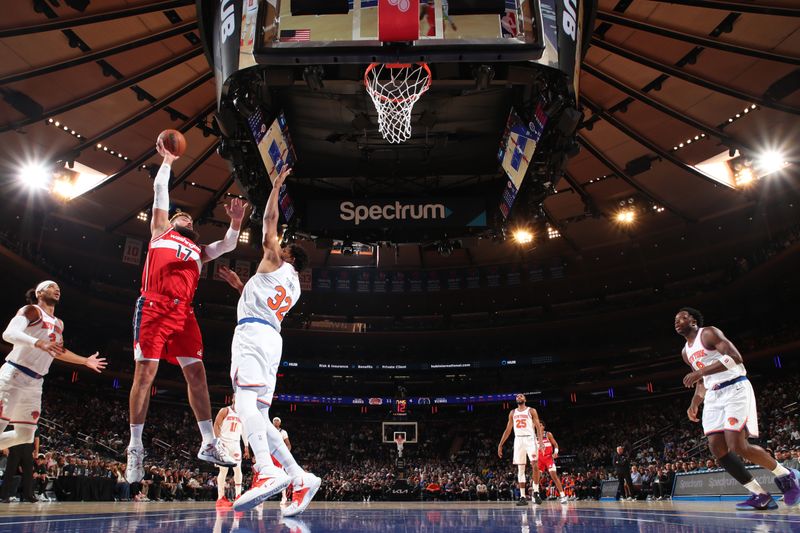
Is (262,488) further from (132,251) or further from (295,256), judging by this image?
(132,251)

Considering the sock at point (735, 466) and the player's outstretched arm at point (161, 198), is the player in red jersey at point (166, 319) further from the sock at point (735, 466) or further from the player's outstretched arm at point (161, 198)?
the sock at point (735, 466)

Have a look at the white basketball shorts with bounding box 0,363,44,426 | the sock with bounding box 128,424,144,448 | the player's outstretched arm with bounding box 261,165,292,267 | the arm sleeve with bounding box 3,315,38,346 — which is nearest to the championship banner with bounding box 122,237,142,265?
the white basketball shorts with bounding box 0,363,44,426

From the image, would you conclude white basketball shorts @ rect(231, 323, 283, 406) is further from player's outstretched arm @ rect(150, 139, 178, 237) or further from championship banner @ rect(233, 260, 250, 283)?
championship banner @ rect(233, 260, 250, 283)

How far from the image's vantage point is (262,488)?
167 inches

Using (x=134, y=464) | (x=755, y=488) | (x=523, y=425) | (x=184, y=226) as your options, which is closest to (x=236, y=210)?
(x=184, y=226)

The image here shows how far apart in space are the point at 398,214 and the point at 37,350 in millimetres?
6470

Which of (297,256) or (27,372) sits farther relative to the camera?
(27,372)

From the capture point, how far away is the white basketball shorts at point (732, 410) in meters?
6.15

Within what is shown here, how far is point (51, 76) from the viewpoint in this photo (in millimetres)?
12312

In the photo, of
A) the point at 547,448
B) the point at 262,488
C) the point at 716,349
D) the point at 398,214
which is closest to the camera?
the point at 262,488

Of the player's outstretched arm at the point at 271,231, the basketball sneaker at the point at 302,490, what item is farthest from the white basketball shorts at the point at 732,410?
the player's outstretched arm at the point at 271,231

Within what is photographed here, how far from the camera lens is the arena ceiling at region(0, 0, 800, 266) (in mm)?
10406

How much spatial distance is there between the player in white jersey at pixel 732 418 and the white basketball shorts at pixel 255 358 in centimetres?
431

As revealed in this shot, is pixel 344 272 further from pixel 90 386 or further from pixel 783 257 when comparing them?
pixel 783 257
